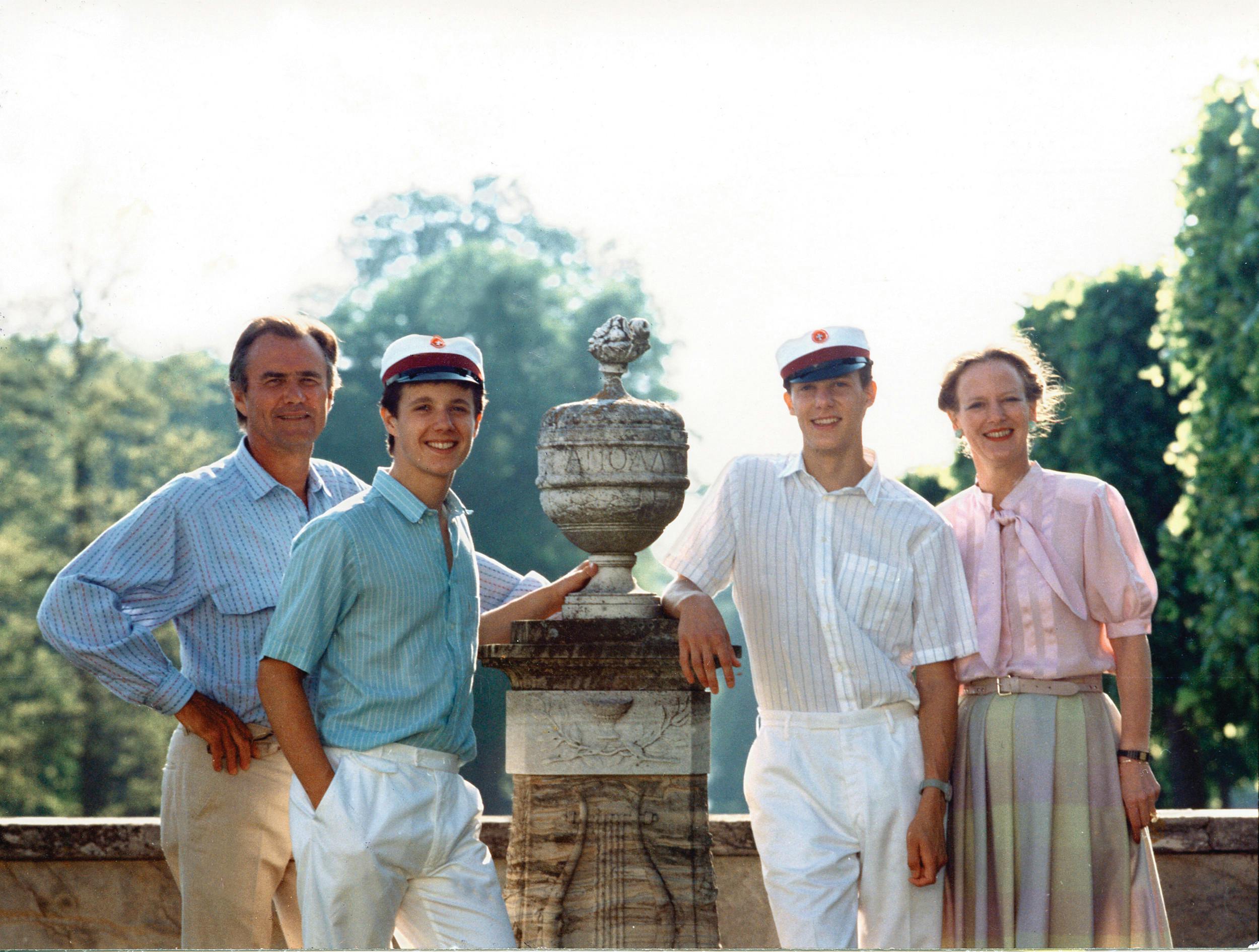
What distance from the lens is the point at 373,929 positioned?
11.0 ft

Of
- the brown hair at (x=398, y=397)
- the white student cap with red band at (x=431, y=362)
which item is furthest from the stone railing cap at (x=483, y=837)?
the white student cap with red band at (x=431, y=362)

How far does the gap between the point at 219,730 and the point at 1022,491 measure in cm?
238

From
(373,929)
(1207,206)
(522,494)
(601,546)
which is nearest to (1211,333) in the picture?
(1207,206)

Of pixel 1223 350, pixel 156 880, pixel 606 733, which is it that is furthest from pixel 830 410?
pixel 1223 350

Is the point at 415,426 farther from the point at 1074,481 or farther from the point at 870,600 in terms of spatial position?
the point at 1074,481

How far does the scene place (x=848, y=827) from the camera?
3861 millimetres

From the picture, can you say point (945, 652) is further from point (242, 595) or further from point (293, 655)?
point (242, 595)

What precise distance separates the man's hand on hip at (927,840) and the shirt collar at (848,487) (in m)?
0.81

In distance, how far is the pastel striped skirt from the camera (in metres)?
4.14

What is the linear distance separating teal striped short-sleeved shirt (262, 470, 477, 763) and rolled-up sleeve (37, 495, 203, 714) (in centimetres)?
70

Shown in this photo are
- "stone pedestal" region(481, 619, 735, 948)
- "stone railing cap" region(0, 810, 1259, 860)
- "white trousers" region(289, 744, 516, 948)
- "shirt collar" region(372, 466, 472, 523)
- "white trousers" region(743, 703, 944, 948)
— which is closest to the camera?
"white trousers" region(289, 744, 516, 948)

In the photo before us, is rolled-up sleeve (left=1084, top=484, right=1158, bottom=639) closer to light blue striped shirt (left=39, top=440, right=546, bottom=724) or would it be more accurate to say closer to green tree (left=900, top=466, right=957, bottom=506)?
light blue striped shirt (left=39, top=440, right=546, bottom=724)

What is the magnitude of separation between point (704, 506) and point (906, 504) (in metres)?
0.55

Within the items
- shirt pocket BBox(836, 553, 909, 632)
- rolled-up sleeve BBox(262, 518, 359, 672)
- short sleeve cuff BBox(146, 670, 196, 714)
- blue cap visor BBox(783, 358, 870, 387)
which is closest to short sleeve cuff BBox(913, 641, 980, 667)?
shirt pocket BBox(836, 553, 909, 632)
